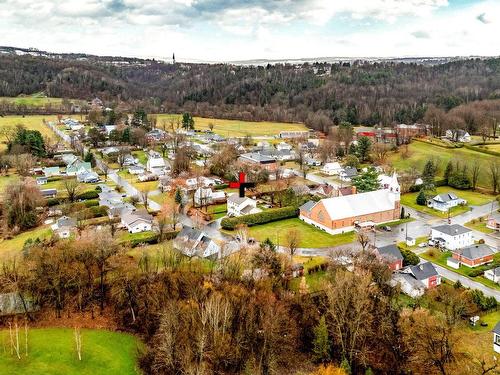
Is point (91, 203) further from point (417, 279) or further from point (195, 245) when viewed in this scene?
point (417, 279)

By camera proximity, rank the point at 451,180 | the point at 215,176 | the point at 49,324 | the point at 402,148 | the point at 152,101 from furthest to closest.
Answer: the point at 152,101 < the point at 402,148 < the point at 215,176 < the point at 451,180 < the point at 49,324

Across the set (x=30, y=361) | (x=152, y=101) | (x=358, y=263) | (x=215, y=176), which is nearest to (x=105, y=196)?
(x=215, y=176)

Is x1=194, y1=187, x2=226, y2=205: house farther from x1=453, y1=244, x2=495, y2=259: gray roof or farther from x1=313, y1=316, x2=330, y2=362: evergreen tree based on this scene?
x1=313, y1=316, x2=330, y2=362: evergreen tree

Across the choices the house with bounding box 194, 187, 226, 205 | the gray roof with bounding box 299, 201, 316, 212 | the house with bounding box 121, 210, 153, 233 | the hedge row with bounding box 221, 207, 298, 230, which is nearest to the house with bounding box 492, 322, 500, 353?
the gray roof with bounding box 299, 201, 316, 212

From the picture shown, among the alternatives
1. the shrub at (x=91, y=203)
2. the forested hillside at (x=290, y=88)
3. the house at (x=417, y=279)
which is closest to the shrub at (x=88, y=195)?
the shrub at (x=91, y=203)

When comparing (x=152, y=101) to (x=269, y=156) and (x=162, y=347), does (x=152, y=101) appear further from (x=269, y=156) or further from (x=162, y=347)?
(x=162, y=347)
